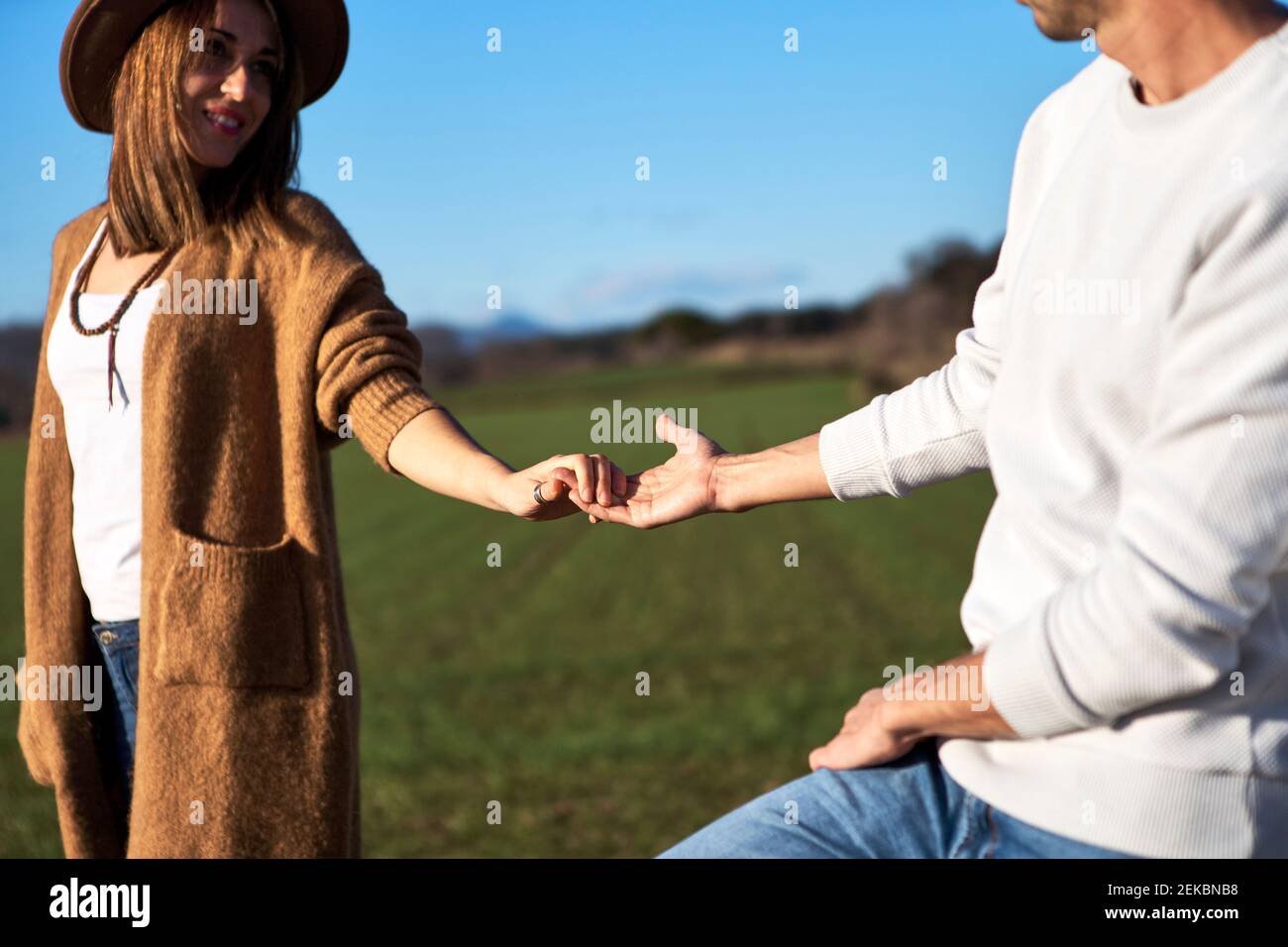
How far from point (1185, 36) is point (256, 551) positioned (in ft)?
6.70

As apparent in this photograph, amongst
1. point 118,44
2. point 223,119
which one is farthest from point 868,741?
point 118,44

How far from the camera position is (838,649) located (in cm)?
1201

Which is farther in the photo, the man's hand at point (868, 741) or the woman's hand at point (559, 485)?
the woman's hand at point (559, 485)

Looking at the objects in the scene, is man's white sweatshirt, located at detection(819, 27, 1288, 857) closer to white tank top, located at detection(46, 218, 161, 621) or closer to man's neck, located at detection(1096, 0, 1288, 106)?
man's neck, located at detection(1096, 0, 1288, 106)

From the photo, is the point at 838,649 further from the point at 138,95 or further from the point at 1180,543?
the point at 1180,543

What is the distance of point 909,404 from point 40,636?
2169mm

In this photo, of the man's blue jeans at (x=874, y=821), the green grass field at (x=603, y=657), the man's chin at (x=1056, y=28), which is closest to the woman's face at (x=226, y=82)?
the man's chin at (x=1056, y=28)

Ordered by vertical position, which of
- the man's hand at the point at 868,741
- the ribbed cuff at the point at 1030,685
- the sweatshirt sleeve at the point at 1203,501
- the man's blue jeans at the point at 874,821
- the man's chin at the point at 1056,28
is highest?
the man's chin at the point at 1056,28

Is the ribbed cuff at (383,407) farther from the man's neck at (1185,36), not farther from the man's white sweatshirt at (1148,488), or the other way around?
the man's neck at (1185,36)

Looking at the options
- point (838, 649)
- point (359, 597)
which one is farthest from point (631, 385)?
point (838, 649)

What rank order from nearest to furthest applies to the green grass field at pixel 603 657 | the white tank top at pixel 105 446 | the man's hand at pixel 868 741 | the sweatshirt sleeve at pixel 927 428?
1. the man's hand at pixel 868 741
2. the sweatshirt sleeve at pixel 927 428
3. the white tank top at pixel 105 446
4. the green grass field at pixel 603 657

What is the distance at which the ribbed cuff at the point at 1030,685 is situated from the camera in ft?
5.08

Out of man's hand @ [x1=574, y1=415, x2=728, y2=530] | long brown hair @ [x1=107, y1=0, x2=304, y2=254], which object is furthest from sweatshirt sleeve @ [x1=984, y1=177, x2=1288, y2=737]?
long brown hair @ [x1=107, y1=0, x2=304, y2=254]

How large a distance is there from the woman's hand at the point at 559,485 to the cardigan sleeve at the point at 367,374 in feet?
1.02
